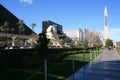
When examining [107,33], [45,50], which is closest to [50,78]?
[45,50]

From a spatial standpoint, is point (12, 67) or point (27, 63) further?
point (27, 63)

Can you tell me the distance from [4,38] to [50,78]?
91473 mm

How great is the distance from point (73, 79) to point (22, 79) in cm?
263

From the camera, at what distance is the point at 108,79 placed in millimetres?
13977

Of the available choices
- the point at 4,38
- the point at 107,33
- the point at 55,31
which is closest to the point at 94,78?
the point at 4,38

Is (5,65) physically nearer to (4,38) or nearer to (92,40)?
(4,38)

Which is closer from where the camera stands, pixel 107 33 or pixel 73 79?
pixel 73 79

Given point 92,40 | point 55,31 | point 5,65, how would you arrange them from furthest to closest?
point 55,31, point 92,40, point 5,65

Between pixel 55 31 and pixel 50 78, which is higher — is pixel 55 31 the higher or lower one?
the higher one

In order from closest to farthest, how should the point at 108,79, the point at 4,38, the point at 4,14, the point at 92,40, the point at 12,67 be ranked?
the point at 108,79 → the point at 12,67 → the point at 4,38 → the point at 4,14 → the point at 92,40

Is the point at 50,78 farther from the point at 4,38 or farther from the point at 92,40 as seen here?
the point at 92,40

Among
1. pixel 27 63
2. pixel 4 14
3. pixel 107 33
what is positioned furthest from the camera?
pixel 107 33

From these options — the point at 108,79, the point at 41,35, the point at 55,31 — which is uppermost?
the point at 55,31

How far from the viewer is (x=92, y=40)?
14388cm
